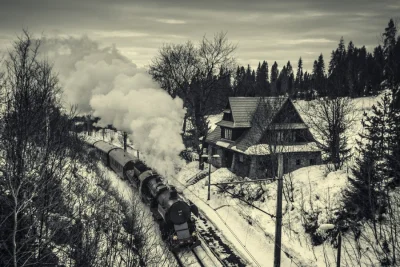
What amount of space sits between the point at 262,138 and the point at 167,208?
14.0m

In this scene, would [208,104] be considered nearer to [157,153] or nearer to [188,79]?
[188,79]

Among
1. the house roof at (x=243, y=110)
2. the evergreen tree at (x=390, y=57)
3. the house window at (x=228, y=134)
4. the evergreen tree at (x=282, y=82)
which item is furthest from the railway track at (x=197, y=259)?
the evergreen tree at (x=282, y=82)

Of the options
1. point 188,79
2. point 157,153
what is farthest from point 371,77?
point 157,153

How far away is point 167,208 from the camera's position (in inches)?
657

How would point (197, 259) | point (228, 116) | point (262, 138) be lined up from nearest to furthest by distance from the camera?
point (197, 259) < point (262, 138) < point (228, 116)

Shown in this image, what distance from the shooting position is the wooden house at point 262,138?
82.6 feet

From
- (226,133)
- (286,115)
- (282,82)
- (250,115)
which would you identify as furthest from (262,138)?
(282,82)

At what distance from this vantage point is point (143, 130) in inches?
884

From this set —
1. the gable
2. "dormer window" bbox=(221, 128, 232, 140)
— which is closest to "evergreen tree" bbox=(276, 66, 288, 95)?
"dormer window" bbox=(221, 128, 232, 140)

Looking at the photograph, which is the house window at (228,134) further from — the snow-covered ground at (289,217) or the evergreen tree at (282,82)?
the evergreen tree at (282,82)

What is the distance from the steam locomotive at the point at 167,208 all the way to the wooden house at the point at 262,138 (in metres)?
9.28

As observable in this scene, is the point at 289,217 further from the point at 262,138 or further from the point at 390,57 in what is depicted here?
the point at 390,57

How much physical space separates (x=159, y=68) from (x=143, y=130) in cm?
1862

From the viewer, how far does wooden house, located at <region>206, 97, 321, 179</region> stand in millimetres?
25172
